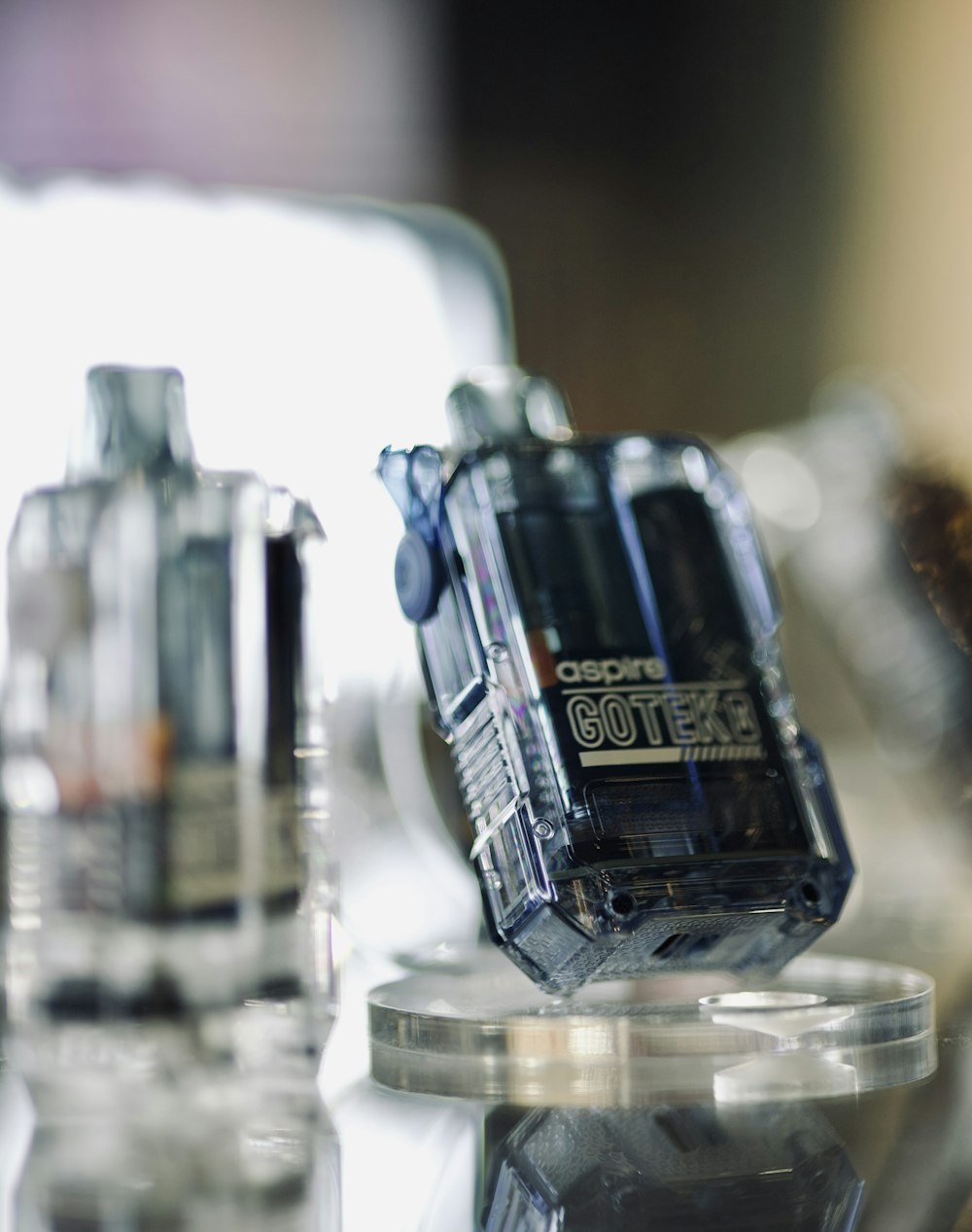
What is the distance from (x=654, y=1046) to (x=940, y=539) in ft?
1.53

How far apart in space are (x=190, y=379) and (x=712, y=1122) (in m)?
0.87

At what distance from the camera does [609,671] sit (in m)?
0.62

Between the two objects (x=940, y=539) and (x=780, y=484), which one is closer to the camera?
(x=940, y=539)

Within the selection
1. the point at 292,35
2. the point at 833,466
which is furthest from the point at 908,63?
the point at 833,466

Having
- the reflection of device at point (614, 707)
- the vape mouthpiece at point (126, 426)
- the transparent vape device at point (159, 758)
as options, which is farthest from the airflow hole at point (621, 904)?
the vape mouthpiece at point (126, 426)

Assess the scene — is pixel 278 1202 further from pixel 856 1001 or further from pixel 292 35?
pixel 292 35

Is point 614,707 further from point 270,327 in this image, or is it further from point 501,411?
point 270,327

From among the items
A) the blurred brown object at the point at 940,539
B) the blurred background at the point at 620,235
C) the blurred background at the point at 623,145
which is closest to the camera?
the blurred brown object at the point at 940,539

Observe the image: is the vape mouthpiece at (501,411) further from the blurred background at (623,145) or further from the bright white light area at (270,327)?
the blurred background at (623,145)

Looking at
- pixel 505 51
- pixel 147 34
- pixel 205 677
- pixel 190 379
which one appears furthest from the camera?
pixel 505 51

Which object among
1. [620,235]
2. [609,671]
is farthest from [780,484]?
[609,671]

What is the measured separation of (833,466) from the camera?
3.52 ft

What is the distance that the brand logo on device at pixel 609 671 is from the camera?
61cm

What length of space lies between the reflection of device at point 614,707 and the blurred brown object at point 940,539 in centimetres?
26
